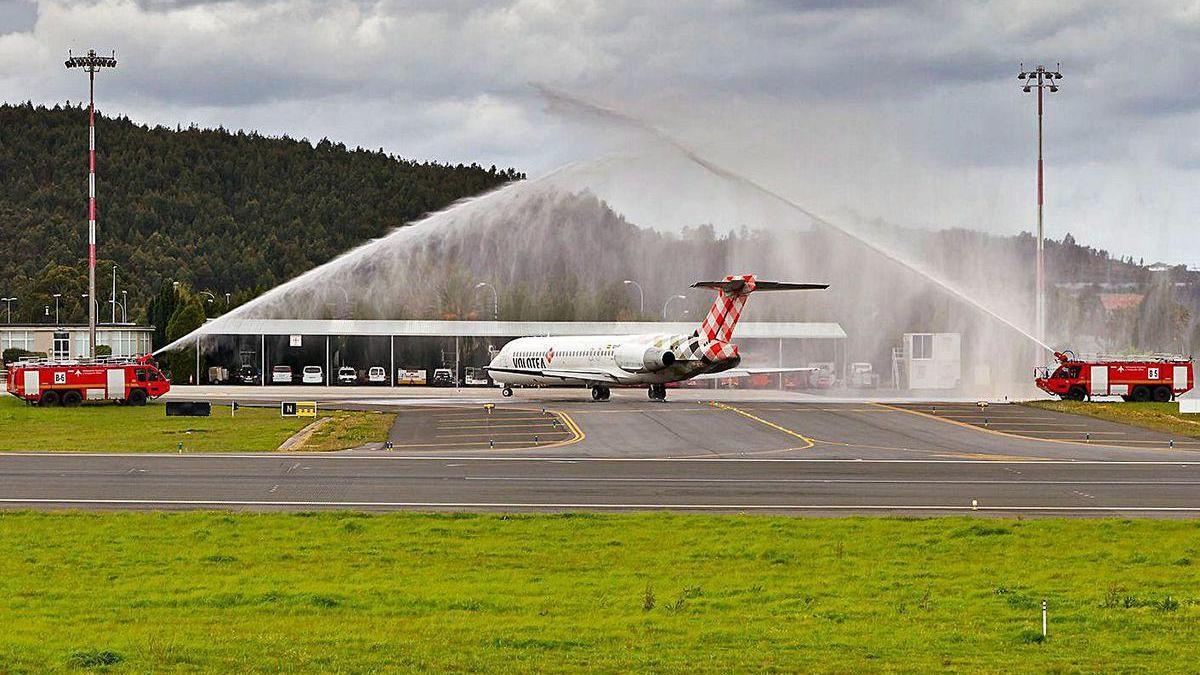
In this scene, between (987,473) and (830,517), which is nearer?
(830,517)

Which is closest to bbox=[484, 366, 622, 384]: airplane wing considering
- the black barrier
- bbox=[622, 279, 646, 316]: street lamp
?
the black barrier

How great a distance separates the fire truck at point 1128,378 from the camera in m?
93.7

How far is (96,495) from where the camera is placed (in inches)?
1533

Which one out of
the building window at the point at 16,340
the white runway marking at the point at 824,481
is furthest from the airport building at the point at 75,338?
the white runway marking at the point at 824,481

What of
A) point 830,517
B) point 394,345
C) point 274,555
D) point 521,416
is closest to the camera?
point 274,555

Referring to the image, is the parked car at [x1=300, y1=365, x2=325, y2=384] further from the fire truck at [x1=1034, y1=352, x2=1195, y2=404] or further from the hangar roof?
the fire truck at [x1=1034, y1=352, x2=1195, y2=404]

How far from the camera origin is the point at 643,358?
9450 centimetres

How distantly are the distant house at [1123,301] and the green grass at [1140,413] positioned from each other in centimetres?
2461

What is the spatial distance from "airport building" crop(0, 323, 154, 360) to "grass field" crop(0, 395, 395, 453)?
235 feet

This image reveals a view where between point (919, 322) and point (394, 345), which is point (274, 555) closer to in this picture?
point (919, 322)

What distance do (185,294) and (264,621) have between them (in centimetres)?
13112

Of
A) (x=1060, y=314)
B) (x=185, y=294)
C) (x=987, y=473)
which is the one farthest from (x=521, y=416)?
(x=185, y=294)

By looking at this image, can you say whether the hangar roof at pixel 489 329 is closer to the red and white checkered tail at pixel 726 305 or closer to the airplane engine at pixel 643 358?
the airplane engine at pixel 643 358

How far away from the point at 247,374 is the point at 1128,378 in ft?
260
